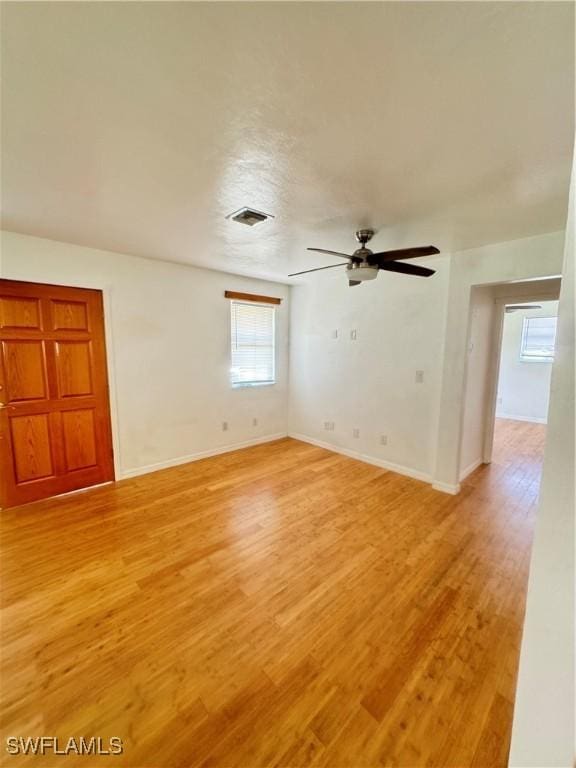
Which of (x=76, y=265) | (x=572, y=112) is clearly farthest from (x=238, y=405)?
(x=572, y=112)

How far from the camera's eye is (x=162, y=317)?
3.65 m

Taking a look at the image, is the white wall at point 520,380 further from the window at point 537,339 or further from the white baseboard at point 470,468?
the white baseboard at point 470,468

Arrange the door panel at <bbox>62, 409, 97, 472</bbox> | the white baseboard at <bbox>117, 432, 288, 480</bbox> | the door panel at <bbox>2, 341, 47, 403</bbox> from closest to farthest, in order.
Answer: the door panel at <bbox>2, 341, 47, 403</bbox>
the door panel at <bbox>62, 409, 97, 472</bbox>
the white baseboard at <bbox>117, 432, 288, 480</bbox>

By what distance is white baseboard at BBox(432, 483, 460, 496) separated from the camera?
10.8ft

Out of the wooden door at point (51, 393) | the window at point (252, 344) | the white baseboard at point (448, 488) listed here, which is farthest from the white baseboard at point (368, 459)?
the wooden door at point (51, 393)

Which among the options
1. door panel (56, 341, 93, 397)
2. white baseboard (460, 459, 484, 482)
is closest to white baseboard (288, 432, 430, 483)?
white baseboard (460, 459, 484, 482)

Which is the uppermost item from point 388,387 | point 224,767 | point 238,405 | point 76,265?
point 76,265

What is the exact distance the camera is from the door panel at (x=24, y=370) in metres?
2.79

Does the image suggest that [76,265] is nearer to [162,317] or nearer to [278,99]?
[162,317]

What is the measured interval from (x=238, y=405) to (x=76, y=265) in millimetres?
2497

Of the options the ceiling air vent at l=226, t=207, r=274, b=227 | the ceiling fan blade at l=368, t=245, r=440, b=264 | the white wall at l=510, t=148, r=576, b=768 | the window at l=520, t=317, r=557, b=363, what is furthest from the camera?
the window at l=520, t=317, r=557, b=363

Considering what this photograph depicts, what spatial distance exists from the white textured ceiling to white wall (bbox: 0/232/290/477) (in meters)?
0.73

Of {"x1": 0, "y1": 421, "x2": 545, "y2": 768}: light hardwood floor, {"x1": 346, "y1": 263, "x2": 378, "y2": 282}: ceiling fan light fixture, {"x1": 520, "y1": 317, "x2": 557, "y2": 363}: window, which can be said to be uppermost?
{"x1": 346, "y1": 263, "x2": 378, "y2": 282}: ceiling fan light fixture

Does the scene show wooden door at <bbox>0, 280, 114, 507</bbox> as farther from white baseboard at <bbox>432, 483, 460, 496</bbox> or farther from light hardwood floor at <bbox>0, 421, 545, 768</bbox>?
white baseboard at <bbox>432, 483, 460, 496</bbox>
